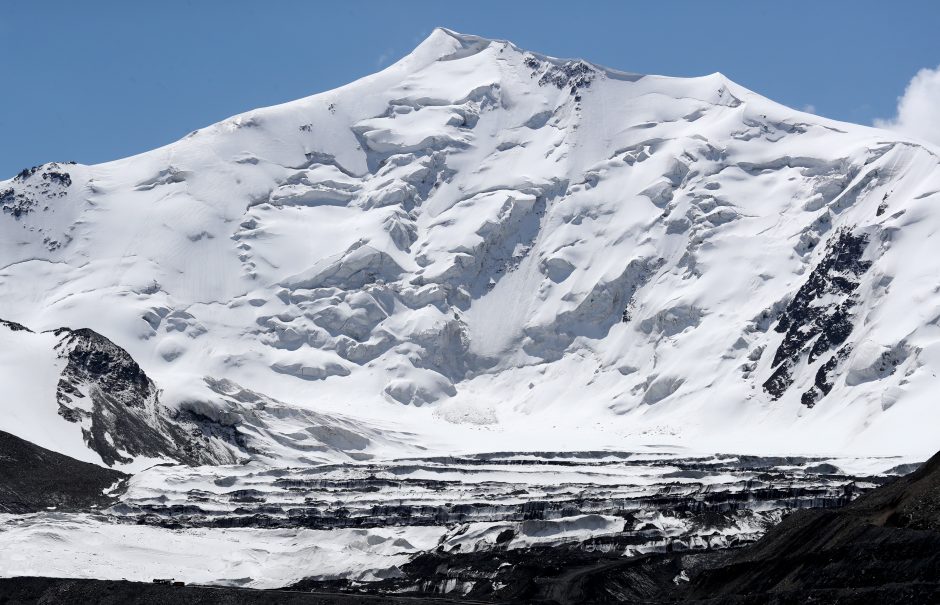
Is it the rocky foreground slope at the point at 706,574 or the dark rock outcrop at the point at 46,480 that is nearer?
the rocky foreground slope at the point at 706,574

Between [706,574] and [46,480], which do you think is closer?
[706,574]

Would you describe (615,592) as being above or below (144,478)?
below

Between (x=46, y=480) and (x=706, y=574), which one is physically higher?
(x=46, y=480)

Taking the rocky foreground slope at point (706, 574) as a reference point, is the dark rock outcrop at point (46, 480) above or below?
above

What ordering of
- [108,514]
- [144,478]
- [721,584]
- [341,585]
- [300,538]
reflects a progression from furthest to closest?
[144,478] < [108,514] < [300,538] < [341,585] < [721,584]

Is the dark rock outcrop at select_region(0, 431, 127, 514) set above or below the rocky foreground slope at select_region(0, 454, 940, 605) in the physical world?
above

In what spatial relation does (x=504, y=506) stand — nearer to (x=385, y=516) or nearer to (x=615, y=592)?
(x=385, y=516)

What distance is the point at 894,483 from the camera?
105 m

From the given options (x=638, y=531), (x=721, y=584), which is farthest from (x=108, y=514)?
(x=721, y=584)

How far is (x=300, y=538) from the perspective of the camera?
151375 mm

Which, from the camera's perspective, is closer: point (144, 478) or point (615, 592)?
point (615, 592)

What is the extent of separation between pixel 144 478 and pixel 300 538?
2096 inches

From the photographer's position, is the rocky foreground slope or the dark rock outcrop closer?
the rocky foreground slope

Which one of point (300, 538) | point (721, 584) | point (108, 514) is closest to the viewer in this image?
point (721, 584)
